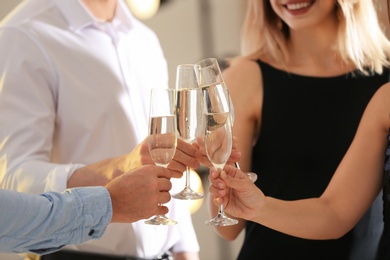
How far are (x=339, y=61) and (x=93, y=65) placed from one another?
87 cm

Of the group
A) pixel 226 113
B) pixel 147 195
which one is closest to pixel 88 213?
pixel 147 195

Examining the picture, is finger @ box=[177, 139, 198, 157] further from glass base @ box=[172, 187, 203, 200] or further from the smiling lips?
the smiling lips

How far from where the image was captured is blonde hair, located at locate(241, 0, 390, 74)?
268 cm

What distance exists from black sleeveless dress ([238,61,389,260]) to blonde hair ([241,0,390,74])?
7cm

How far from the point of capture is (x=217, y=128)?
1915 millimetres

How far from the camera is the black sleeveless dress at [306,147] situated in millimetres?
2445

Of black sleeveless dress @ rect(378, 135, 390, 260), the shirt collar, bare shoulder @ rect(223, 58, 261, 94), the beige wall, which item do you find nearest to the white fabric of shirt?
the shirt collar

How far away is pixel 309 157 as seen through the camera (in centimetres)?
254

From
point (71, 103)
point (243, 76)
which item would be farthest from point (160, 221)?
point (243, 76)

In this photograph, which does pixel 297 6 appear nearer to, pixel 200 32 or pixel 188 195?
pixel 188 195

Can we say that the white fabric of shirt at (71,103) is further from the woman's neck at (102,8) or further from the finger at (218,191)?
the finger at (218,191)

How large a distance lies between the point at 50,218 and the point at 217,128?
0.49 m

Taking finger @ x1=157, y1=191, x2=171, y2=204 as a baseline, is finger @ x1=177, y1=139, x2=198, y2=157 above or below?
above

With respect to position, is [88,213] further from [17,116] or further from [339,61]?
[339,61]
